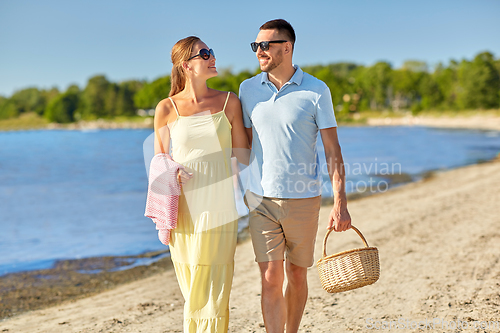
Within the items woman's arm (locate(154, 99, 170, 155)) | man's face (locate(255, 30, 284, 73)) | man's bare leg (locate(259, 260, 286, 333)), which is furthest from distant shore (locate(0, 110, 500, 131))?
woman's arm (locate(154, 99, 170, 155))

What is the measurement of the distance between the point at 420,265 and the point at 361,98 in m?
95.4

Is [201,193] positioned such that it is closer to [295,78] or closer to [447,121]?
[295,78]

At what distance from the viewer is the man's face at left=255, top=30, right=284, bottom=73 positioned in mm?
2984

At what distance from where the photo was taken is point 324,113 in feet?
9.57

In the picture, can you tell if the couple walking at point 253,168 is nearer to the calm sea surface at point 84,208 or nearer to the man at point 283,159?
the man at point 283,159

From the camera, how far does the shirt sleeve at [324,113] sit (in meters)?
2.92

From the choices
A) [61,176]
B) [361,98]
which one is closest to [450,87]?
[361,98]

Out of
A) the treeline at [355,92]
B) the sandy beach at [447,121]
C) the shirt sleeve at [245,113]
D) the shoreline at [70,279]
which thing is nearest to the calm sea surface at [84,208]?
the shoreline at [70,279]

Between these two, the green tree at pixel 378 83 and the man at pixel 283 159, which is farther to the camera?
the green tree at pixel 378 83

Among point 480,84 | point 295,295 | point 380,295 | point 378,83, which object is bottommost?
point 380,295

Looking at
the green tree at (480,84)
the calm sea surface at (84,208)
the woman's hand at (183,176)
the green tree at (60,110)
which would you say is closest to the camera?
the woman's hand at (183,176)

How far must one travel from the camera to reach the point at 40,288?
6.05 metres

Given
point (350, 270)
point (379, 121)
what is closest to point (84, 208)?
point (350, 270)

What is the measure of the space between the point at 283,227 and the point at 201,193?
0.61 metres
